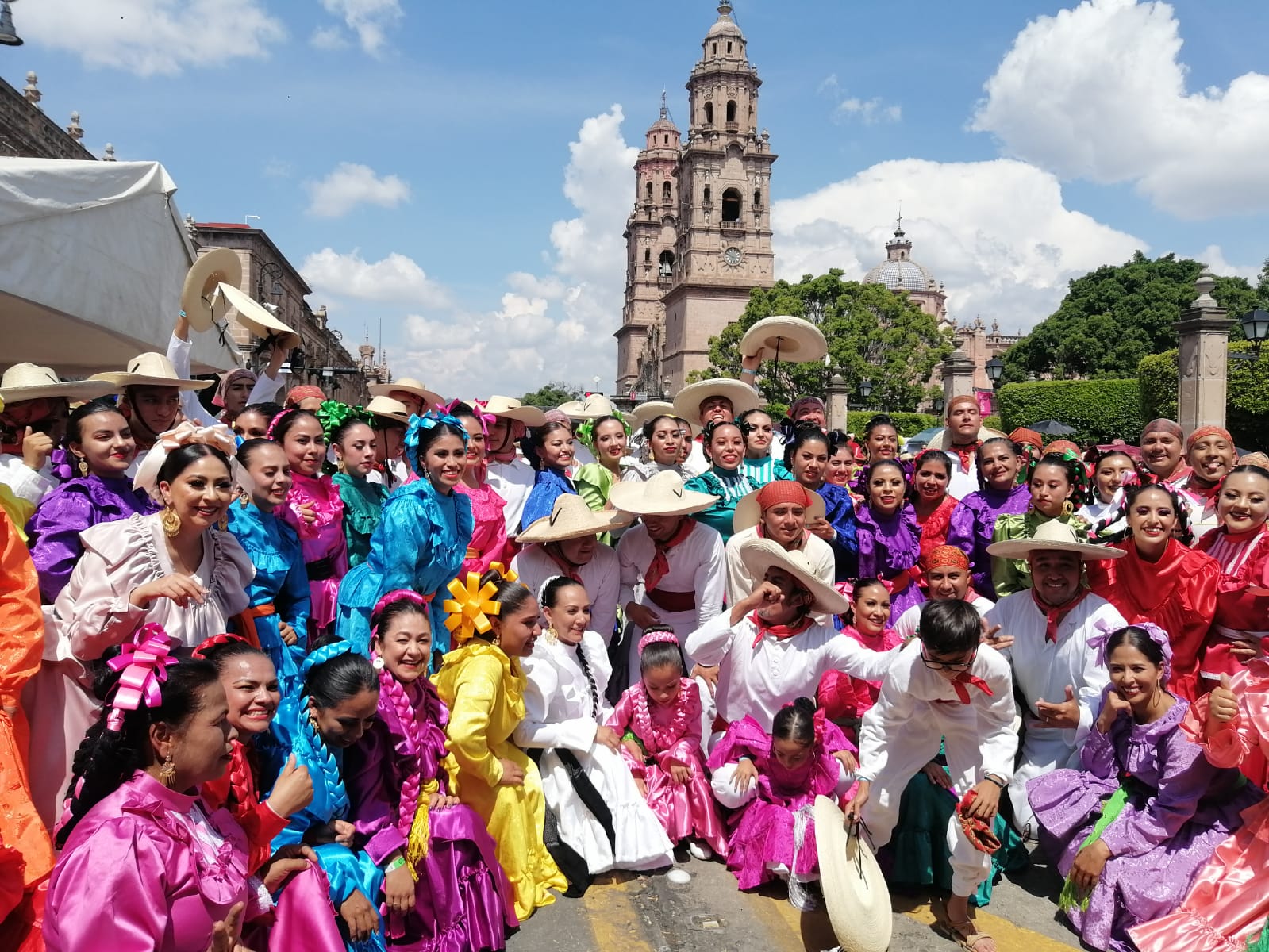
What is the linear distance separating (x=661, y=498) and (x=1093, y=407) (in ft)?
102

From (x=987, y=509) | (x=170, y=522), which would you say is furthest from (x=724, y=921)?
(x=987, y=509)

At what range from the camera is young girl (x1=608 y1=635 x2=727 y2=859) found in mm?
4438

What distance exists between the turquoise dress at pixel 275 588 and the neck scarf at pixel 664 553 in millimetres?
1955

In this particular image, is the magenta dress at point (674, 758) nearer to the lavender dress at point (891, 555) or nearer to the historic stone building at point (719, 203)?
the lavender dress at point (891, 555)

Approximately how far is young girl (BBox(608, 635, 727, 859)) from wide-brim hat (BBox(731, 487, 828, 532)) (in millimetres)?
961

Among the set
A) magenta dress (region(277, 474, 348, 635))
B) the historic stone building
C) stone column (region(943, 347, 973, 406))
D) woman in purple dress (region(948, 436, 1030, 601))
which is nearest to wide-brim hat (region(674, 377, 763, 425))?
woman in purple dress (region(948, 436, 1030, 601))

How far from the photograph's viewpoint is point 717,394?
7125mm

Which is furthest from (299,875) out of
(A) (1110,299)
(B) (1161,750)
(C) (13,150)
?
(A) (1110,299)

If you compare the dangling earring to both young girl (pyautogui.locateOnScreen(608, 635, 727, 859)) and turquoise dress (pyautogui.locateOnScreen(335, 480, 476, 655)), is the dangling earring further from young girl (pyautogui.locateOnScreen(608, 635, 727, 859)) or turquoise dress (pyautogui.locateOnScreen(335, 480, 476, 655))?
young girl (pyautogui.locateOnScreen(608, 635, 727, 859))

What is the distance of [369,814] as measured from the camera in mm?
3420

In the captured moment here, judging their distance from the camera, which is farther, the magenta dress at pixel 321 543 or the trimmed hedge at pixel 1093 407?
the trimmed hedge at pixel 1093 407

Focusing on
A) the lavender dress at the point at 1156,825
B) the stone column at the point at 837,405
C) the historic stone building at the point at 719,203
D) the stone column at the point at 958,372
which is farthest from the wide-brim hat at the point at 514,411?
the historic stone building at the point at 719,203

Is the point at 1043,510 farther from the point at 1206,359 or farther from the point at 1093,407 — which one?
the point at 1093,407

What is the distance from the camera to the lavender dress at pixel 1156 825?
360 centimetres
